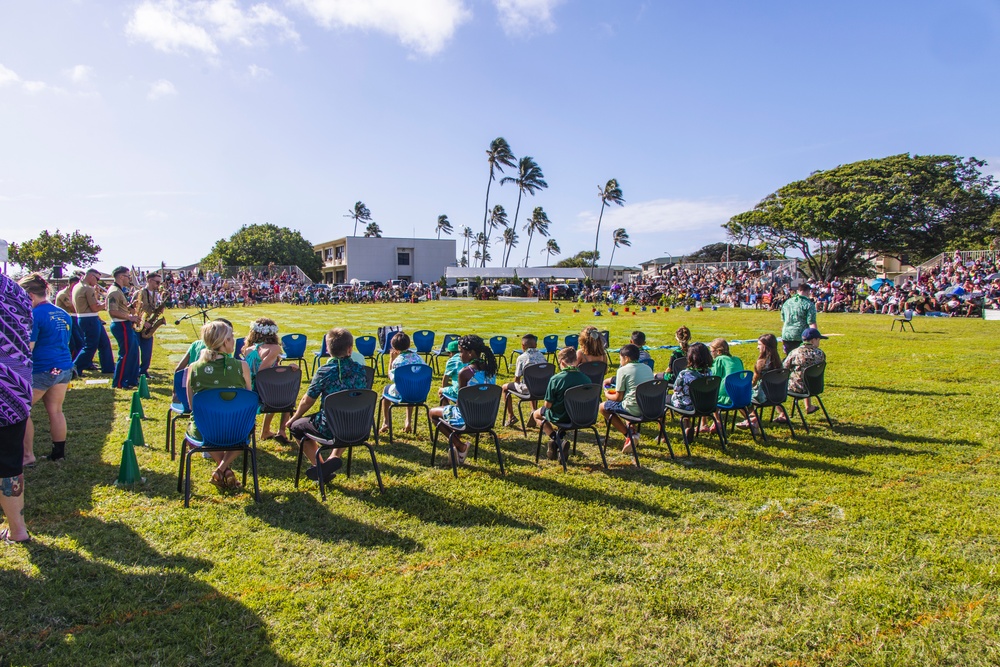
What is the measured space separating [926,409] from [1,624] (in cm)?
1015

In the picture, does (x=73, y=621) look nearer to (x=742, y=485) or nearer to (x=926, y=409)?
(x=742, y=485)

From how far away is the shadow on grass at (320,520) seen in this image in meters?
4.00

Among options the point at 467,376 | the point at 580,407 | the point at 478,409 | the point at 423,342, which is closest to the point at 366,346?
the point at 423,342

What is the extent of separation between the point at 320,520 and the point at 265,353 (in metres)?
2.72

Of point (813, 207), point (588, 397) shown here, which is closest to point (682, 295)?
point (813, 207)

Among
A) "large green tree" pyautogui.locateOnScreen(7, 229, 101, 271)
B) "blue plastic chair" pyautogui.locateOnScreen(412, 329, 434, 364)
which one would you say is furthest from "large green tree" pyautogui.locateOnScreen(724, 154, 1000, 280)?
"large green tree" pyautogui.locateOnScreen(7, 229, 101, 271)

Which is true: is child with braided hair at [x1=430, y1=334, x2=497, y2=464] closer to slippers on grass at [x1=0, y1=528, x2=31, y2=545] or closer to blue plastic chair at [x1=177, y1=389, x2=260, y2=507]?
blue plastic chair at [x1=177, y1=389, x2=260, y2=507]

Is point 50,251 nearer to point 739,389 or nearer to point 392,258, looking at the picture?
point 392,258

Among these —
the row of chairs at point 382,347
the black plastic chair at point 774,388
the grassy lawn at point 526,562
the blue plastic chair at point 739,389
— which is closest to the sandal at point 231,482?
the grassy lawn at point 526,562

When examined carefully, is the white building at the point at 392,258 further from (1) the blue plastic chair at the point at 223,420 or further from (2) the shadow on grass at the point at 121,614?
(2) the shadow on grass at the point at 121,614

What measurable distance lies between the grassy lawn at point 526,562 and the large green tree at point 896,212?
42.2 m

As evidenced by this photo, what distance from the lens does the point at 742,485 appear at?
5156 millimetres

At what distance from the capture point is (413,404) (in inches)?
256

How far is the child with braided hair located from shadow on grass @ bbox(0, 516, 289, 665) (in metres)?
2.56
